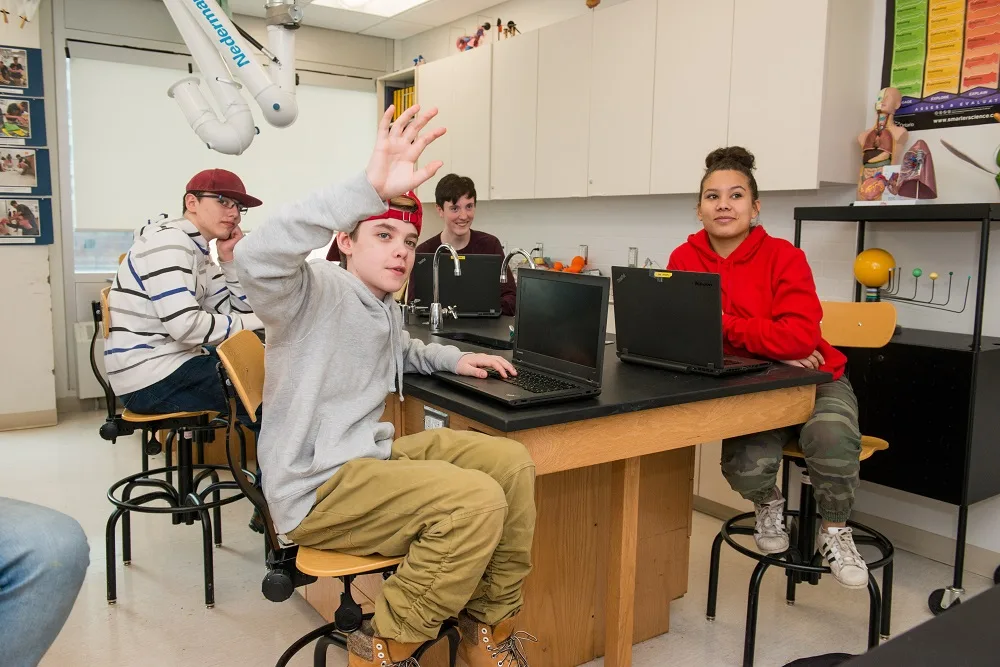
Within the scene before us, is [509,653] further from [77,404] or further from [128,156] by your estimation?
[128,156]

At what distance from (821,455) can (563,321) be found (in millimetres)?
765

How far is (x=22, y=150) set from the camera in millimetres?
4484

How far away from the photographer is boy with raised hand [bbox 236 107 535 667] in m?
1.38

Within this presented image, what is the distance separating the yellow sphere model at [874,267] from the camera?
Result: 2.82m

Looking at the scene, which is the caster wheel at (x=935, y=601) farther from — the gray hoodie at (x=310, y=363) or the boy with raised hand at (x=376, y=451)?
the gray hoodie at (x=310, y=363)

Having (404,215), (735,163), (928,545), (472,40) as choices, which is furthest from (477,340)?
(472,40)

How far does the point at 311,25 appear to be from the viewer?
550cm

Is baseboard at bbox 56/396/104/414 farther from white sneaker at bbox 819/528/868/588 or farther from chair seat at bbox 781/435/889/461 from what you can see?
white sneaker at bbox 819/528/868/588

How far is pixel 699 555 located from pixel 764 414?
3.73 feet

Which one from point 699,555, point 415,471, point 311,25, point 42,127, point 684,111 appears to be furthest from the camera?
point 311,25

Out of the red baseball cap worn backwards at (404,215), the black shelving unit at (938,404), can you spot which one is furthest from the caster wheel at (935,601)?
the red baseball cap worn backwards at (404,215)

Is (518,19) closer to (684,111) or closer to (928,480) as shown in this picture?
(684,111)

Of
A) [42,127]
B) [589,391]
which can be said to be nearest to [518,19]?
[42,127]

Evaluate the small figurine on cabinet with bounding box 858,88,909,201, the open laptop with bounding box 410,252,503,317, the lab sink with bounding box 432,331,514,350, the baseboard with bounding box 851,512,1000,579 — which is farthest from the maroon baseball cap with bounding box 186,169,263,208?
the baseboard with bounding box 851,512,1000,579
